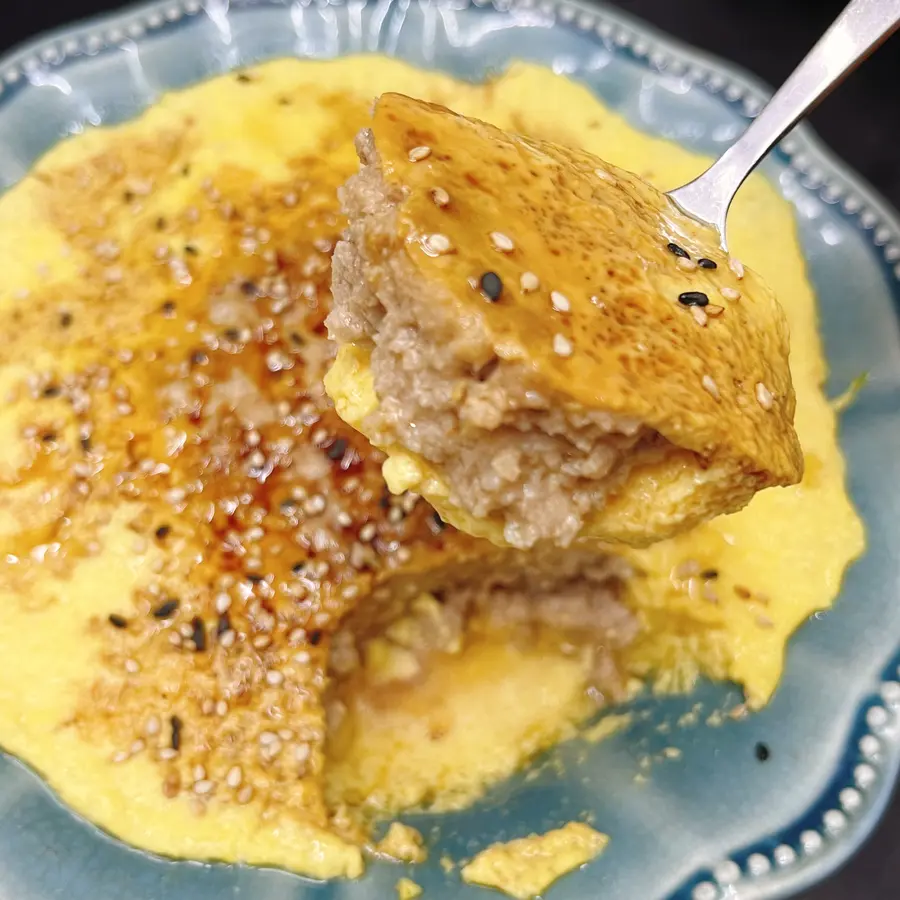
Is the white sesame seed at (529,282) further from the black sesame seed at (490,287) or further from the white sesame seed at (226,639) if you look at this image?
the white sesame seed at (226,639)

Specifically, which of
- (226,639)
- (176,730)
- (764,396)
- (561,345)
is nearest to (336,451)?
(226,639)

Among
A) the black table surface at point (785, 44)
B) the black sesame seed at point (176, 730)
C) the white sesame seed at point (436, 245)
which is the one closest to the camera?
the white sesame seed at point (436, 245)

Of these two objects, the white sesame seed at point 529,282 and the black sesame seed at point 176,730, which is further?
the black sesame seed at point 176,730

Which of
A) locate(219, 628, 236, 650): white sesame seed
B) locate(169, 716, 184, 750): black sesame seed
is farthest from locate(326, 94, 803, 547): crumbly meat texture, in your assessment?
locate(169, 716, 184, 750): black sesame seed

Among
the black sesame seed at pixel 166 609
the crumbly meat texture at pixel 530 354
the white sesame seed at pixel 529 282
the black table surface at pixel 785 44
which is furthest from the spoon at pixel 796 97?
the black sesame seed at pixel 166 609

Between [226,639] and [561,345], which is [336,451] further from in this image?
[561,345]

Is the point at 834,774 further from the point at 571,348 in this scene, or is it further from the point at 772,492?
the point at 571,348

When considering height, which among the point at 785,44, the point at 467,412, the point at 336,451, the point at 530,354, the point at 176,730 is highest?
the point at 785,44
